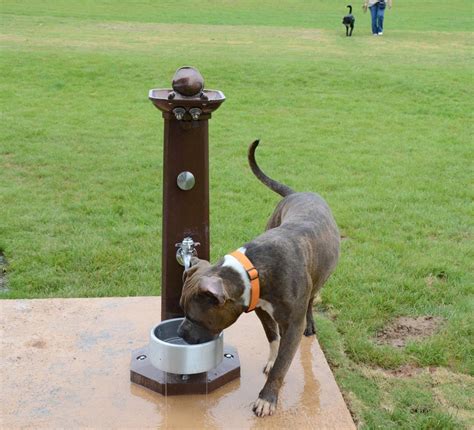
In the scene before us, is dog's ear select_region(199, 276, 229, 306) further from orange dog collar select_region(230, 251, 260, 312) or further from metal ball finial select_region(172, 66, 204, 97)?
metal ball finial select_region(172, 66, 204, 97)

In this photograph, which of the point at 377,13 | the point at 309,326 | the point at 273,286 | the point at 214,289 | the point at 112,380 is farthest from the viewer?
the point at 377,13

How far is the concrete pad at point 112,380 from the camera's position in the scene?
135 inches

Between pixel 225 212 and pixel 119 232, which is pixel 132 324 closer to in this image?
pixel 119 232

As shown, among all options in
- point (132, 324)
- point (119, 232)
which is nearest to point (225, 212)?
point (119, 232)

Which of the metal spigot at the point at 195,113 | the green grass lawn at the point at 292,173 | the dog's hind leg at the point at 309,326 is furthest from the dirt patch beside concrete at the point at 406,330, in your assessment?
the metal spigot at the point at 195,113

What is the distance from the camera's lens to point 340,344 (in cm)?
436

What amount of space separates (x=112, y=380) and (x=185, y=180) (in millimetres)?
1147

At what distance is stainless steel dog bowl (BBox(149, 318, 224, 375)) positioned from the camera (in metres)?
3.29

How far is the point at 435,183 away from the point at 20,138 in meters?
5.32

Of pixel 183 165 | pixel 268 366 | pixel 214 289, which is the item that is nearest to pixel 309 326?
pixel 268 366

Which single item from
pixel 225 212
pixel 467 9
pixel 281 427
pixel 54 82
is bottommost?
pixel 281 427

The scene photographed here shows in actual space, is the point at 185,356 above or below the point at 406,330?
above

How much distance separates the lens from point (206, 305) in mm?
3086

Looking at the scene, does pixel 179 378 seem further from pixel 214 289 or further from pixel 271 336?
pixel 214 289
